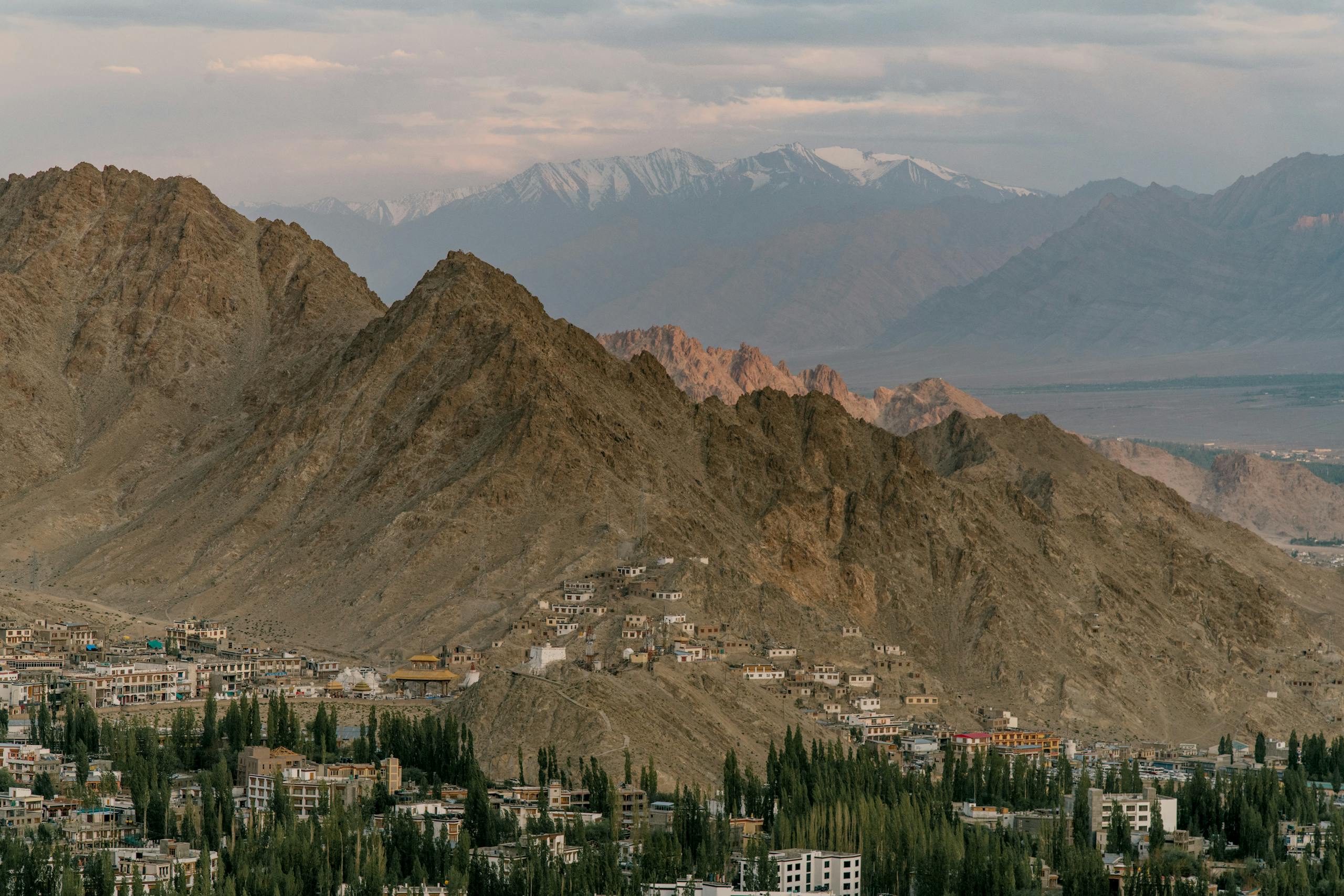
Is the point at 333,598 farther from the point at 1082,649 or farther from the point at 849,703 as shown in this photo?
the point at 1082,649

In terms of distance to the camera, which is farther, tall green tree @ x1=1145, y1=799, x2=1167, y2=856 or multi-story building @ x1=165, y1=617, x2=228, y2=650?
multi-story building @ x1=165, y1=617, x2=228, y2=650

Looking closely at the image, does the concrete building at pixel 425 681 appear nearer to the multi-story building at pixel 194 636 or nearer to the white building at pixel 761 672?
the multi-story building at pixel 194 636

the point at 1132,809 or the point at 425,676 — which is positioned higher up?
the point at 425,676

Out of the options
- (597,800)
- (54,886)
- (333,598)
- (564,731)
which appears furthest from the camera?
(333,598)

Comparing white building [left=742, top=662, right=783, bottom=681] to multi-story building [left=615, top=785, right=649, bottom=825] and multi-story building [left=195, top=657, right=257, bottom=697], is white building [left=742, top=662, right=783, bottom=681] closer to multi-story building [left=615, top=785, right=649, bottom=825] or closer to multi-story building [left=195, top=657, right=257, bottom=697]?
multi-story building [left=195, top=657, right=257, bottom=697]

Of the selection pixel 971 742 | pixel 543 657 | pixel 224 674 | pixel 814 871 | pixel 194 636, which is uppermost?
pixel 194 636

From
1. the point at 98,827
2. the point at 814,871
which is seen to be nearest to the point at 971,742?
the point at 814,871

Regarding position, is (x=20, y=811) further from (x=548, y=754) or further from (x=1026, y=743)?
(x=1026, y=743)

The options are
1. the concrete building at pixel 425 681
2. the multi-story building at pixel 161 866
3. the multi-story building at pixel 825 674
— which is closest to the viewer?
the multi-story building at pixel 161 866

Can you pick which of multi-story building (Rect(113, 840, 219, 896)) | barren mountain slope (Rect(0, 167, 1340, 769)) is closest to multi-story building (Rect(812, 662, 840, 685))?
barren mountain slope (Rect(0, 167, 1340, 769))

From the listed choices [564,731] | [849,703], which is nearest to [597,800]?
[564,731]

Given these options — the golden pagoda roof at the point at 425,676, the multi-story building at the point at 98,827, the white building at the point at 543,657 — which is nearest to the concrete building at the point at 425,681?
the golden pagoda roof at the point at 425,676
